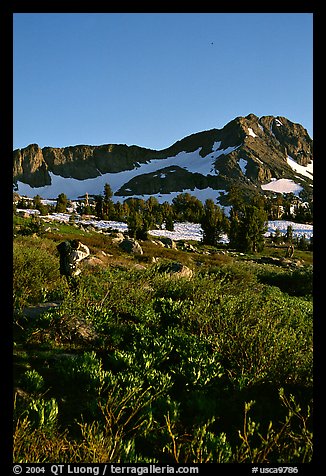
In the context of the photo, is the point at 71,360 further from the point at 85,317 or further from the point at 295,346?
the point at 295,346

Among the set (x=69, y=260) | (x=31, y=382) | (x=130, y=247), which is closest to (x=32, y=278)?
(x=69, y=260)

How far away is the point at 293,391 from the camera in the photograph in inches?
202

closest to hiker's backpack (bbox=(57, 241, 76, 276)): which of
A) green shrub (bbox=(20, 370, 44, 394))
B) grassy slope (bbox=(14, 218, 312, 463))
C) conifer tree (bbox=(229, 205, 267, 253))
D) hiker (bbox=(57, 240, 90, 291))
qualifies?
hiker (bbox=(57, 240, 90, 291))

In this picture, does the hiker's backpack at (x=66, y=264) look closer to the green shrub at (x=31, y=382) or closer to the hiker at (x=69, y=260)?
the hiker at (x=69, y=260)

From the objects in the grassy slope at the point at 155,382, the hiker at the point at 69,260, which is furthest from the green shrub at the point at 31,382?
the hiker at the point at 69,260

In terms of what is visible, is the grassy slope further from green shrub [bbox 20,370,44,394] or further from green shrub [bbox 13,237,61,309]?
green shrub [bbox 13,237,61,309]

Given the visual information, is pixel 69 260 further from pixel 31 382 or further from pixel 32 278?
pixel 31 382

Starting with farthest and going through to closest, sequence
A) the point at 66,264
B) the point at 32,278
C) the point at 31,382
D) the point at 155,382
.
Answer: the point at 66,264 → the point at 32,278 → the point at 155,382 → the point at 31,382

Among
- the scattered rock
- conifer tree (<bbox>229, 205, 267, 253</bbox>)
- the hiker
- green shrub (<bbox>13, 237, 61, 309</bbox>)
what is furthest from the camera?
conifer tree (<bbox>229, 205, 267, 253</bbox>)

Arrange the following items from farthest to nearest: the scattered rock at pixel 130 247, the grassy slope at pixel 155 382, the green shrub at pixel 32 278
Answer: the scattered rock at pixel 130 247, the green shrub at pixel 32 278, the grassy slope at pixel 155 382

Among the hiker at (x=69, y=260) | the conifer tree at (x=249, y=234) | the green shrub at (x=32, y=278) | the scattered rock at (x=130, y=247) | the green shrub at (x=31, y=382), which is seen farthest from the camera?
the conifer tree at (x=249, y=234)

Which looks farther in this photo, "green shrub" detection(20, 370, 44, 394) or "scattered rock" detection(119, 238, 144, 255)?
"scattered rock" detection(119, 238, 144, 255)
